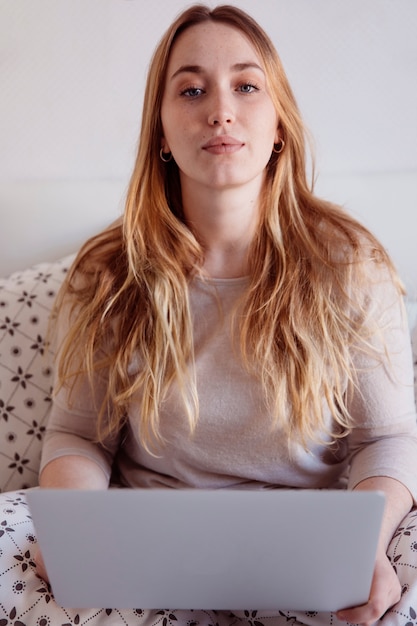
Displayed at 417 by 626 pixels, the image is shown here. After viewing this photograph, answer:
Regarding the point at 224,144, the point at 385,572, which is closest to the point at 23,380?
the point at 224,144

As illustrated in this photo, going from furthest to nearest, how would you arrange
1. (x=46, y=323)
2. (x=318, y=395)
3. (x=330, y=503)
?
(x=46, y=323) < (x=318, y=395) < (x=330, y=503)

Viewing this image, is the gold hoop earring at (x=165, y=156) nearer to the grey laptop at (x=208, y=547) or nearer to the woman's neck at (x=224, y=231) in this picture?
the woman's neck at (x=224, y=231)

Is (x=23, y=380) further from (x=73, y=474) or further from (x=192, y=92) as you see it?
(x=192, y=92)

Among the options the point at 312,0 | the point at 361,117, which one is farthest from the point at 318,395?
the point at 312,0

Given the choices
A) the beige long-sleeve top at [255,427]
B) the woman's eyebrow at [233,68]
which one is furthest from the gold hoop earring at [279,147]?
the beige long-sleeve top at [255,427]

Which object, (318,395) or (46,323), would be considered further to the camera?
(46,323)

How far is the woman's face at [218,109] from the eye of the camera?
45.9 inches

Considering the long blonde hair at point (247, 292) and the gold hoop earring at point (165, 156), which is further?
the gold hoop earring at point (165, 156)

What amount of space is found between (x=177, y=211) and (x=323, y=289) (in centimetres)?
30

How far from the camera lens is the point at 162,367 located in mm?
1201

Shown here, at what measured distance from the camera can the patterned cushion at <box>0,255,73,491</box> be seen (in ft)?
4.59

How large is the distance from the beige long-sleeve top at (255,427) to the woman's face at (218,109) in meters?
0.18

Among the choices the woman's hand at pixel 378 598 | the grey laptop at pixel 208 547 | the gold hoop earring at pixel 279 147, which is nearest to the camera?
the grey laptop at pixel 208 547

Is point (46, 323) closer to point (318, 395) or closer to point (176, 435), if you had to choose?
point (176, 435)
